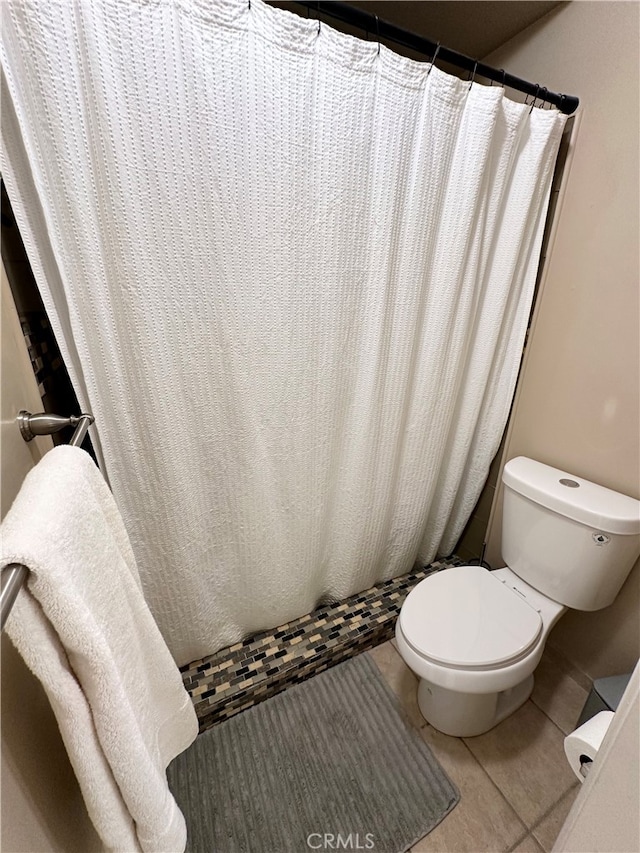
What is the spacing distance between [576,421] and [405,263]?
2.48ft

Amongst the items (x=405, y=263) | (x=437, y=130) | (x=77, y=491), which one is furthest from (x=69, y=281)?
(x=437, y=130)

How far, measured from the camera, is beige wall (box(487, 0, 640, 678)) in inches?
40.3

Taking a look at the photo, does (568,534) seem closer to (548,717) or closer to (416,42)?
(548,717)

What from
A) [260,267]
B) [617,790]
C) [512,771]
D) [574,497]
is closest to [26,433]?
[260,267]

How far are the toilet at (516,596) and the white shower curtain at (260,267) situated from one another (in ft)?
1.13

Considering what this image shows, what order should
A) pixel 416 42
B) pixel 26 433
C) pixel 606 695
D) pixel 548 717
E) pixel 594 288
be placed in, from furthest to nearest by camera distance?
pixel 548 717 → pixel 594 288 → pixel 606 695 → pixel 416 42 → pixel 26 433

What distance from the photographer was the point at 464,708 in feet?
3.85

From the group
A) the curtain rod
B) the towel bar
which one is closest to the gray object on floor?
the towel bar

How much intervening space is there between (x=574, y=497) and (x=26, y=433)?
1.34m

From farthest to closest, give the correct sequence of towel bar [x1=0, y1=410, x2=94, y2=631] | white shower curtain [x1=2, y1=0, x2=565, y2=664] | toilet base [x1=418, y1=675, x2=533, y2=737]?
toilet base [x1=418, y1=675, x2=533, y2=737] < white shower curtain [x1=2, y1=0, x2=565, y2=664] < towel bar [x1=0, y1=410, x2=94, y2=631]

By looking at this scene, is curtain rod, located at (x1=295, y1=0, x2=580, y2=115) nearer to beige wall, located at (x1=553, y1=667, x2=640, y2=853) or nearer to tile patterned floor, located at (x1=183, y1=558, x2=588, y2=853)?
beige wall, located at (x1=553, y1=667, x2=640, y2=853)

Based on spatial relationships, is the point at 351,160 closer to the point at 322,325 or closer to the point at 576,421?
the point at 322,325

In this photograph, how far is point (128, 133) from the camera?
2.48 ft

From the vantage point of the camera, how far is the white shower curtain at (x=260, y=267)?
2.43ft
